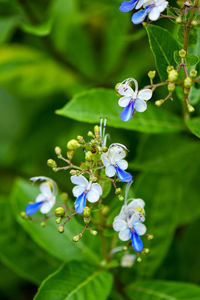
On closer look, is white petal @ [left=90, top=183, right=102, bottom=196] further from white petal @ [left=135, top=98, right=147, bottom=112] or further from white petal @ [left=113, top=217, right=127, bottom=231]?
white petal @ [left=135, top=98, right=147, bottom=112]

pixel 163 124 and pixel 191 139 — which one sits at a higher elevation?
pixel 163 124

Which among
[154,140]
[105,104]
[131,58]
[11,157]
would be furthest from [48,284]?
[131,58]

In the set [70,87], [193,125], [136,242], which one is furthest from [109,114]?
[70,87]

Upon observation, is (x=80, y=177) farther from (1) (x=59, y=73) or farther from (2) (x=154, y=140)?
(1) (x=59, y=73)

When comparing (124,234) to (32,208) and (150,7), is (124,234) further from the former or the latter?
(150,7)

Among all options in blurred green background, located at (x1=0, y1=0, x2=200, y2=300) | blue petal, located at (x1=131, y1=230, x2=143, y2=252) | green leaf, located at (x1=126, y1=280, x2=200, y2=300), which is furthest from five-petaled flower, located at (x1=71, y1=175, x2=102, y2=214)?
blurred green background, located at (x1=0, y1=0, x2=200, y2=300)

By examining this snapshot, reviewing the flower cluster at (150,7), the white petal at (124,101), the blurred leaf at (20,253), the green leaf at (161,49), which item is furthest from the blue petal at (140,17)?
the blurred leaf at (20,253)
